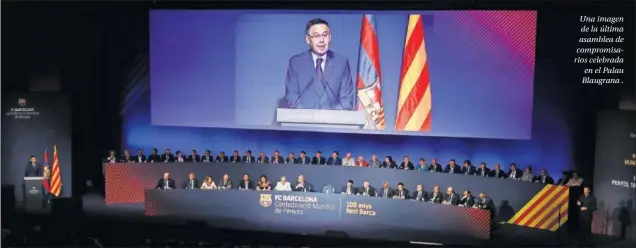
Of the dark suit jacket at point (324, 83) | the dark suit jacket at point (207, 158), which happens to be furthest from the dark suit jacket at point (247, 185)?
the dark suit jacket at point (324, 83)

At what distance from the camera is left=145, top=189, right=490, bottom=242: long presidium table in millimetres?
4984

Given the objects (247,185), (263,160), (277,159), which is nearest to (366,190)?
(277,159)

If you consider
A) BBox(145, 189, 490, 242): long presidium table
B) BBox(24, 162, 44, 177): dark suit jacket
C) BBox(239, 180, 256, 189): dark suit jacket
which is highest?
BBox(24, 162, 44, 177): dark suit jacket

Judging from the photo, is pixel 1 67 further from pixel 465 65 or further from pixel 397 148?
pixel 465 65

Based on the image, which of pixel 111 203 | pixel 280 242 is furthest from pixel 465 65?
pixel 111 203

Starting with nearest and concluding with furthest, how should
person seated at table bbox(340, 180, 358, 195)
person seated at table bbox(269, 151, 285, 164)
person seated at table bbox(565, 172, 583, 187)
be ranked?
person seated at table bbox(565, 172, 583, 187) < person seated at table bbox(340, 180, 358, 195) < person seated at table bbox(269, 151, 285, 164)

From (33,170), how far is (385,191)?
3262 mm

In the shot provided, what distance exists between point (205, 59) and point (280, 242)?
182 cm

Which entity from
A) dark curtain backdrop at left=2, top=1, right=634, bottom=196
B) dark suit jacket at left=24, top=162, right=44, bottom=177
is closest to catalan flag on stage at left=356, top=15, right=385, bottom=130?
dark curtain backdrop at left=2, top=1, right=634, bottom=196

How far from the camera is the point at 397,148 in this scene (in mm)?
5098

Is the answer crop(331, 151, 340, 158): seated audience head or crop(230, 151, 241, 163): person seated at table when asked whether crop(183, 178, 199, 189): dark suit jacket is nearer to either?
crop(230, 151, 241, 163): person seated at table

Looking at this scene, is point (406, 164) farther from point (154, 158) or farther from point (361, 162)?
point (154, 158)

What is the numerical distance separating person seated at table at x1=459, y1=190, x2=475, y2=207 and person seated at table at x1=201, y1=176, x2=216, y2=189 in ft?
7.39

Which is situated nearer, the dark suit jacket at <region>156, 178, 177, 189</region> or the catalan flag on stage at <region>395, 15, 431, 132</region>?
the catalan flag on stage at <region>395, 15, 431, 132</region>
